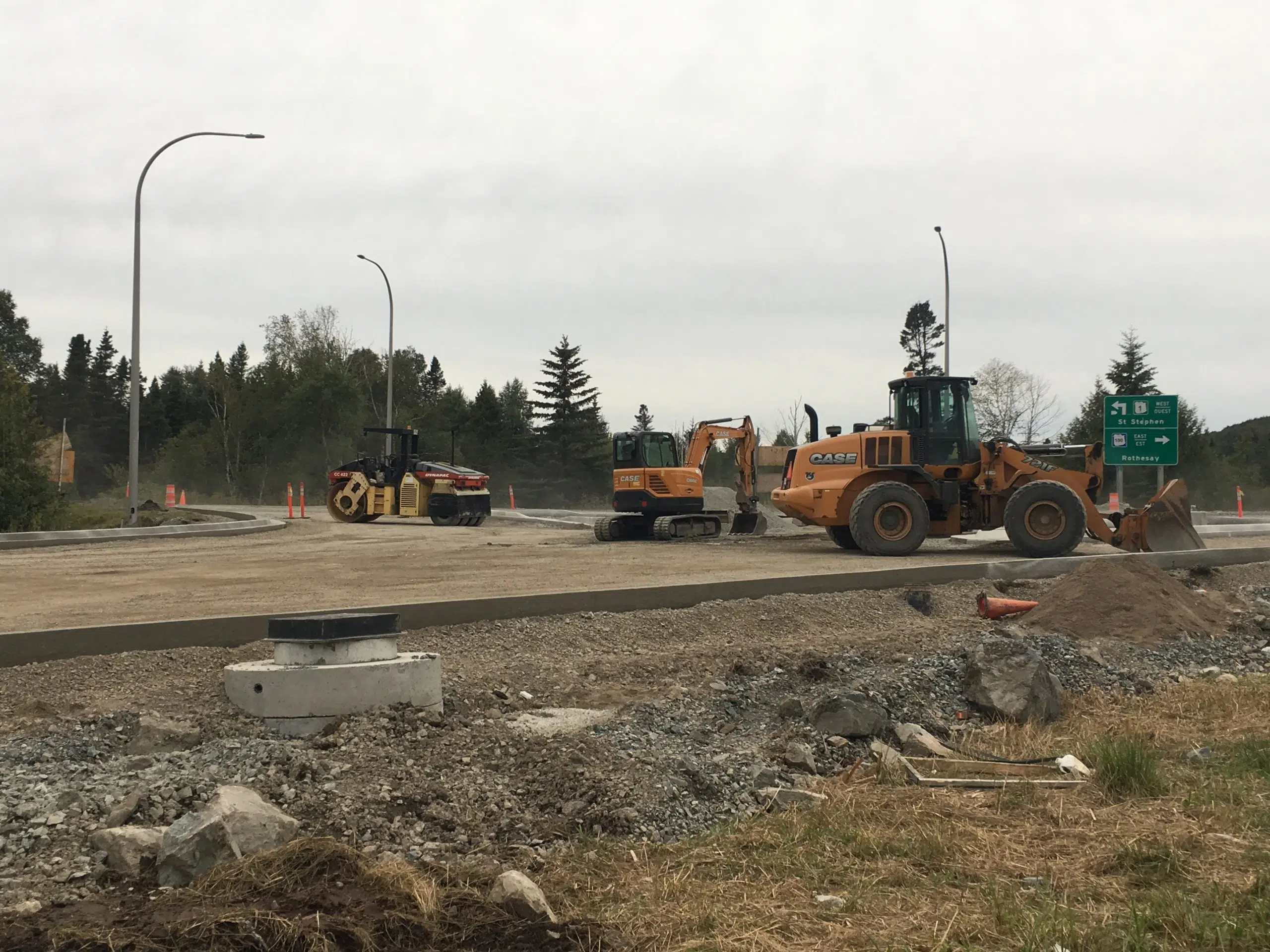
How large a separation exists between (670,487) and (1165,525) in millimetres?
9337

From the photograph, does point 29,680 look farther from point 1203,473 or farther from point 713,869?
point 1203,473

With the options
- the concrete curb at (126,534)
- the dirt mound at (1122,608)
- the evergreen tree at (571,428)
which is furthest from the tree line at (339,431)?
the dirt mound at (1122,608)

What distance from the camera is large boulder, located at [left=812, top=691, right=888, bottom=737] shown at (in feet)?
24.8

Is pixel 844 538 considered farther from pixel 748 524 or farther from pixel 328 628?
pixel 328 628

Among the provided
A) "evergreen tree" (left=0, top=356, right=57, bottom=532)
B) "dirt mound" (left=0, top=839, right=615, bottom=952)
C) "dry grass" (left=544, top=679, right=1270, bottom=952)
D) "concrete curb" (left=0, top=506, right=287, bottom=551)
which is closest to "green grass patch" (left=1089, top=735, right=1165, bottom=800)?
"dry grass" (left=544, top=679, right=1270, bottom=952)

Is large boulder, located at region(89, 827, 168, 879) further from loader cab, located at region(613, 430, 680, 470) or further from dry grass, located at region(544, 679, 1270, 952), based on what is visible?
loader cab, located at region(613, 430, 680, 470)

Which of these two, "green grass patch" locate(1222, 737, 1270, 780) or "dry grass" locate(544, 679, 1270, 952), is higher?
"green grass patch" locate(1222, 737, 1270, 780)

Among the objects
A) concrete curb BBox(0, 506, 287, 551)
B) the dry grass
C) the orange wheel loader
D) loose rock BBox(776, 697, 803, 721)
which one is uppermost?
the orange wheel loader

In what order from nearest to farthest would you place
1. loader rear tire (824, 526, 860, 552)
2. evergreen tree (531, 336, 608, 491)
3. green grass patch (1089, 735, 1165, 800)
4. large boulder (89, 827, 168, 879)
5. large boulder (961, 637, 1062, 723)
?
large boulder (89, 827, 168, 879) < green grass patch (1089, 735, 1165, 800) < large boulder (961, 637, 1062, 723) < loader rear tire (824, 526, 860, 552) < evergreen tree (531, 336, 608, 491)

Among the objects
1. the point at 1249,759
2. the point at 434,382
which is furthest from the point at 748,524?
the point at 434,382

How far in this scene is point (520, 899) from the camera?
466 centimetres

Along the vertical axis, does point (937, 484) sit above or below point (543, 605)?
above

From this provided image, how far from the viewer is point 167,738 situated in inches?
269

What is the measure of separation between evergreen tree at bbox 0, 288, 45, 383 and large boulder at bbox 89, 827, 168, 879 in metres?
90.5
